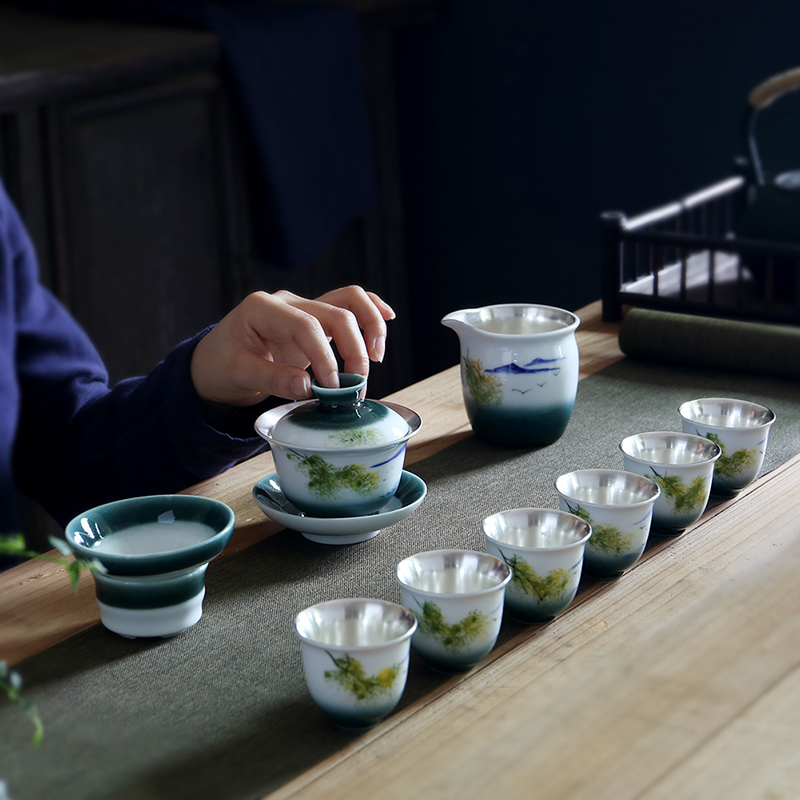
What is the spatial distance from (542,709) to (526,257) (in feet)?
7.66

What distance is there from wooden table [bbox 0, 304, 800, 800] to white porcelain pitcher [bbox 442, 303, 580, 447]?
0.22 meters

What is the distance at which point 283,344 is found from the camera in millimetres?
942

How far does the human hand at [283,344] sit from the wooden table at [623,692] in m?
0.15

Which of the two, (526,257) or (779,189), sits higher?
(779,189)

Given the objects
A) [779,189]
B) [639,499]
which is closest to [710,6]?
[779,189]

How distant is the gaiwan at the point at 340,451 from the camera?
814mm

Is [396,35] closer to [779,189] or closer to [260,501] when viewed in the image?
[779,189]

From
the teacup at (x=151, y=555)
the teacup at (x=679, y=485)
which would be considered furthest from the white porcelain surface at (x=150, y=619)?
the teacup at (x=679, y=485)

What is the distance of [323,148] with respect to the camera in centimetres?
256

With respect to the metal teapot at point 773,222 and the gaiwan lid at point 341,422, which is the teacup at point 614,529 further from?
the metal teapot at point 773,222

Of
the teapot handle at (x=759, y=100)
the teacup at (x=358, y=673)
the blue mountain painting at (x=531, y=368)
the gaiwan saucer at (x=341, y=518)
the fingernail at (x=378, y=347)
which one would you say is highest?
the teapot handle at (x=759, y=100)

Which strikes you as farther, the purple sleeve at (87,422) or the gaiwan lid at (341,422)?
the purple sleeve at (87,422)

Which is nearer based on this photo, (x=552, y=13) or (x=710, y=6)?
(x=710, y=6)

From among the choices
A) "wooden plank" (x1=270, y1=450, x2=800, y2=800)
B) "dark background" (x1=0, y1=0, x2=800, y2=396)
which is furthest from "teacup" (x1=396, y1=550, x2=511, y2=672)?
"dark background" (x1=0, y1=0, x2=800, y2=396)
